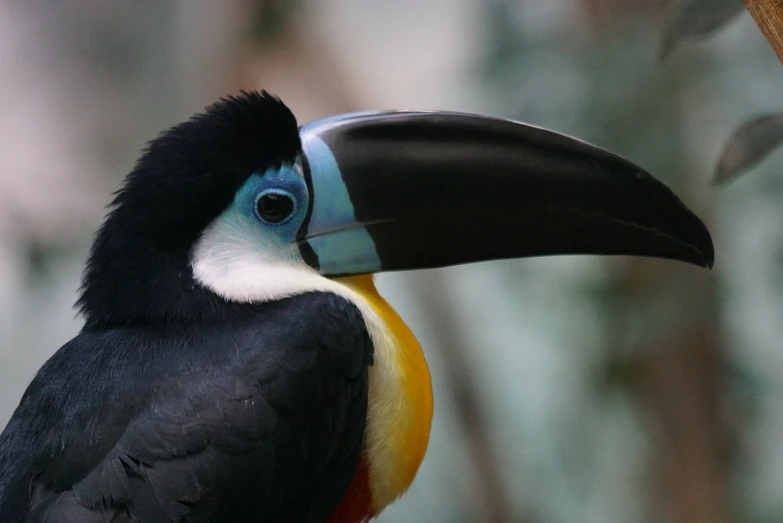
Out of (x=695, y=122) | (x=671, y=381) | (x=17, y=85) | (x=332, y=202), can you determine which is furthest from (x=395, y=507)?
(x=17, y=85)

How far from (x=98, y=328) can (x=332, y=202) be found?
1.43ft

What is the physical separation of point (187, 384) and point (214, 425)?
87 mm

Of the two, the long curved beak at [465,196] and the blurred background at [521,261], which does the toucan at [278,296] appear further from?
the blurred background at [521,261]

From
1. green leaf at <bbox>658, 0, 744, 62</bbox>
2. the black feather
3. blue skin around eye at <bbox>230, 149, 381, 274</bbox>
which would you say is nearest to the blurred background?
green leaf at <bbox>658, 0, 744, 62</bbox>

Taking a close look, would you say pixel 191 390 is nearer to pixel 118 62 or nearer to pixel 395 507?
pixel 395 507

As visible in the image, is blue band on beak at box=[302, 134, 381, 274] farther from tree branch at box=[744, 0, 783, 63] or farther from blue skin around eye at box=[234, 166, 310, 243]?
tree branch at box=[744, 0, 783, 63]

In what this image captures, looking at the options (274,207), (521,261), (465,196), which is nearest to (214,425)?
(274,207)

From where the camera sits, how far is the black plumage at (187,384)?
3.62 feet

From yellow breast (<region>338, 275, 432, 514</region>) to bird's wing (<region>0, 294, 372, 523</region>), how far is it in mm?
41

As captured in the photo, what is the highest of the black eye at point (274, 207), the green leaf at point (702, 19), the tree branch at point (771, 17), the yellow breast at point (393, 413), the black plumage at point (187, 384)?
the green leaf at point (702, 19)

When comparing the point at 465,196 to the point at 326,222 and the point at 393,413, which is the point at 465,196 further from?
the point at 393,413

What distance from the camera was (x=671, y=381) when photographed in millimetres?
2516

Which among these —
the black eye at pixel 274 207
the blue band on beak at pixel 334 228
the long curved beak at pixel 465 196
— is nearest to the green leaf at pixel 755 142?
the long curved beak at pixel 465 196

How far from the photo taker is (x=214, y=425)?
44.0 inches
